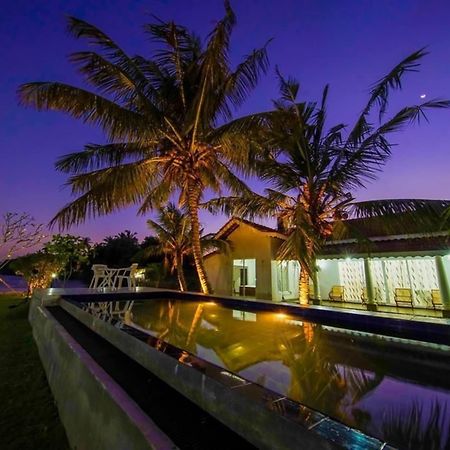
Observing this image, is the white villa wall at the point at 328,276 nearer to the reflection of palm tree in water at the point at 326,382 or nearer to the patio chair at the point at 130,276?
the patio chair at the point at 130,276

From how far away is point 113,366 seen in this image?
10.5 feet

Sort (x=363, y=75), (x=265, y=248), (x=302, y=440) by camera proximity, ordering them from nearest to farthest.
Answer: (x=302, y=440) → (x=363, y=75) → (x=265, y=248)

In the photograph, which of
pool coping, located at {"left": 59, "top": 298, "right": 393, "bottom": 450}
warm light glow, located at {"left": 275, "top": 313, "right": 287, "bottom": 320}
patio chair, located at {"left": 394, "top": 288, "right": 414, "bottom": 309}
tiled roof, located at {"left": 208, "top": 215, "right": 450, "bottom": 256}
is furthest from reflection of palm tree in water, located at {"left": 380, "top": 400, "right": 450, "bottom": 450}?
patio chair, located at {"left": 394, "top": 288, "right": 414, "bottom": 309}

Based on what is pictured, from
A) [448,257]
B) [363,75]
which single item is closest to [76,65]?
[363,75]

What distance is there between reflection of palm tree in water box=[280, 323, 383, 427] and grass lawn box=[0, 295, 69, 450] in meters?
2.45

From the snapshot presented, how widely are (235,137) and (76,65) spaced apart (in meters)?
5.01

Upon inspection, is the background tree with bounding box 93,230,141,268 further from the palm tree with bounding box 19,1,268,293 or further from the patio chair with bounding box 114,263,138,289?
the palm tree with bounding box 19,1,268,293

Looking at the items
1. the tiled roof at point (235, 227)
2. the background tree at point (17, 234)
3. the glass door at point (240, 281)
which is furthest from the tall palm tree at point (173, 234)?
the background tree at point (17, 234)

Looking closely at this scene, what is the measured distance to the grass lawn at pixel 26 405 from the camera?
9.87 ft

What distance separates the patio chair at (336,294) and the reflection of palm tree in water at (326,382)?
43.3 ft

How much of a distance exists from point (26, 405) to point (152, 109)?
819 centimetres

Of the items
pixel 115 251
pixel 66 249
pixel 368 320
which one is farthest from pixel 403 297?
pixel 115 251

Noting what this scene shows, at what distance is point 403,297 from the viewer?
14.5 meters

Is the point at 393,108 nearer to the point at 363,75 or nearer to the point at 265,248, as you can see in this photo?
the point at 363,75
